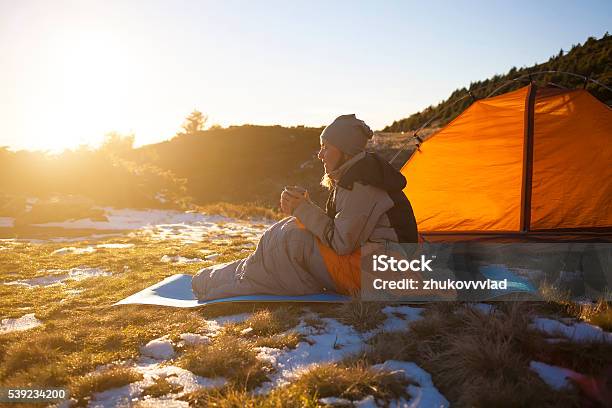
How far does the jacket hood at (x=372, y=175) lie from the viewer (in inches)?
140

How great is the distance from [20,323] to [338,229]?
3523 millimetres

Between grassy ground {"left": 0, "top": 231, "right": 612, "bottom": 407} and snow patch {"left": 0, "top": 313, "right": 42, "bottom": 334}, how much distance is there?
0.11 meters

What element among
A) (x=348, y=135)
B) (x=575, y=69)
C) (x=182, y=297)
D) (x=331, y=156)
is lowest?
(x=182, y=297)

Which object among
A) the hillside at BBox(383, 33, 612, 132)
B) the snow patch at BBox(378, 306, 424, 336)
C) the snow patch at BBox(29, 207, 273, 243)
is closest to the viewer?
the snow patch at BBox(378, 306, 424, 336)

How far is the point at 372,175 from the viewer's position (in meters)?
3.55

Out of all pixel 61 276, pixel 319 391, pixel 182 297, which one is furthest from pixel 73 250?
pixel 319 391

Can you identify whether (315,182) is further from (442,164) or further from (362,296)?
(362,296)

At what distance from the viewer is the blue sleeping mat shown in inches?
159

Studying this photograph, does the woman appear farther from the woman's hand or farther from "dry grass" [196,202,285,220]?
"dry grass" [196,202,285,220]

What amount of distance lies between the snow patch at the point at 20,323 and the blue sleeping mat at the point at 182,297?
2.64 ft

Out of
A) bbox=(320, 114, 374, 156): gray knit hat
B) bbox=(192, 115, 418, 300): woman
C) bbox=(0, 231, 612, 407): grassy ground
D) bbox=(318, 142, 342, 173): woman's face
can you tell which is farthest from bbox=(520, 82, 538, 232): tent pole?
bbox=(318, 142, 342, 173): woman's face

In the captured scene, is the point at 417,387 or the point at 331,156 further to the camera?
the point at 331,156

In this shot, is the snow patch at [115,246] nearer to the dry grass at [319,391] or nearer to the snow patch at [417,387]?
the dry grass at [319,391]

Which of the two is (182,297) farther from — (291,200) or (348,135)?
(348,135)
